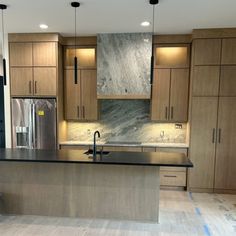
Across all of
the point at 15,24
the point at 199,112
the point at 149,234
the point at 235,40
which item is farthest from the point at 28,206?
the point at 235,40

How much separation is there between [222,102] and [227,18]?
4.68 ft

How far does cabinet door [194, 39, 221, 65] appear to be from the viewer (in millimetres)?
3947

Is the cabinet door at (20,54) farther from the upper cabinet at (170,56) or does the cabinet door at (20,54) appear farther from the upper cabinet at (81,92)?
the upper cabinet at (170,56)

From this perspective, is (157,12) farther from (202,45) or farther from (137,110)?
(137,110)

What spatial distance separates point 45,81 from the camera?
14.1 feet

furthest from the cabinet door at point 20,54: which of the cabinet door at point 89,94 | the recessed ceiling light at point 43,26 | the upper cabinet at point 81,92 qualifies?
the cabinet door at point 89,94

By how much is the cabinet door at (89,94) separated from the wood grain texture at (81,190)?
1685 millimetres

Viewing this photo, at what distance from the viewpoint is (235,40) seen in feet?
12.8

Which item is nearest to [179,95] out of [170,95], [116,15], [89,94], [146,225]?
[170,95]

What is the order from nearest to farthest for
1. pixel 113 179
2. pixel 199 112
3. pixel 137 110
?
pixel 113 179 → pixel 199 112 → pixel 137 110

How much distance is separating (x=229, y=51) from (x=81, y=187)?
3471 mm

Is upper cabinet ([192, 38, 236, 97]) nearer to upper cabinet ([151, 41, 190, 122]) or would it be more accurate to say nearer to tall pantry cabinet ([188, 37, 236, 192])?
tall pantry cabinet ([188, 37, 236, 192])

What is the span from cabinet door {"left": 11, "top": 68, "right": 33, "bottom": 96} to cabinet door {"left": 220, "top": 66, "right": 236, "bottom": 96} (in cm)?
368

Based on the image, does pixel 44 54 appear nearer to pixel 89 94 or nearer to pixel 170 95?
pixel 89 94
